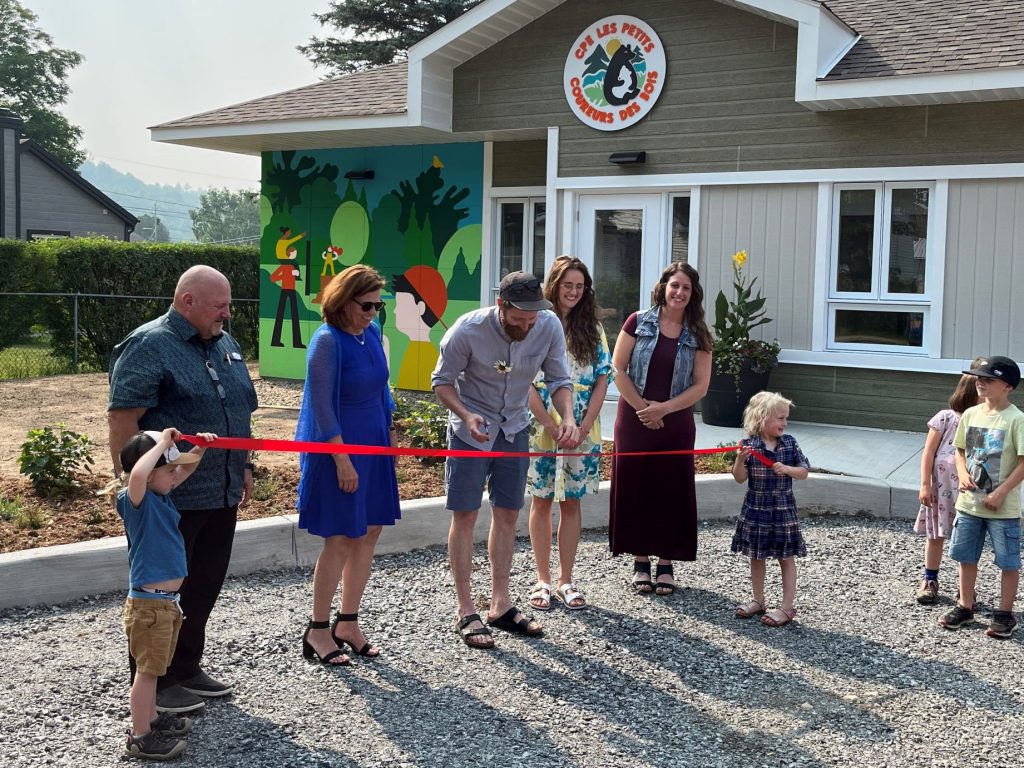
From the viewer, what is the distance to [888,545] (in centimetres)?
757

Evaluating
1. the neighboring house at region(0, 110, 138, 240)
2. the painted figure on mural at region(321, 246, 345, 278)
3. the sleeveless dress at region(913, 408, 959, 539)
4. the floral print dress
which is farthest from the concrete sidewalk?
the neighboring house at region(0, 110, 138, 240)

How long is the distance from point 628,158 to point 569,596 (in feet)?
23.9

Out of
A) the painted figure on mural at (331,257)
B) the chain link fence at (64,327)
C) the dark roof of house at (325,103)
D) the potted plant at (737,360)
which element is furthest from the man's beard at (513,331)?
the chain link fence at (64,327)

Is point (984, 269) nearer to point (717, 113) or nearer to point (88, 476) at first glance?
point (717, 113)

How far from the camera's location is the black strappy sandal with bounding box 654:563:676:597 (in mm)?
6293

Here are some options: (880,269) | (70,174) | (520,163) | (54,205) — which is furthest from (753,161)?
(54,205)

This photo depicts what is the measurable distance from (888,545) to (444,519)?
300 cm

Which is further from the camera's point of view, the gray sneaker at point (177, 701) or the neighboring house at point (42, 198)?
the neighboring house at point (42, 198)

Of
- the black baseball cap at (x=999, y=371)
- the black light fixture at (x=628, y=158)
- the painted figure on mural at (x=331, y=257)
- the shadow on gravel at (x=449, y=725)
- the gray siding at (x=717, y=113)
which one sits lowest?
the shadow on gravel at (x=449, y=725)

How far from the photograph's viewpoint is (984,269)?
10.7 m

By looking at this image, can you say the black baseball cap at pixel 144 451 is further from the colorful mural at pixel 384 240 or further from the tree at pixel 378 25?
the tree at pixel 378 25

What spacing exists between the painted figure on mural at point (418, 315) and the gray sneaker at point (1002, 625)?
9.50 m

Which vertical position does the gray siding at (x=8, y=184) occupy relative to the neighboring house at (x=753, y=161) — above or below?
above

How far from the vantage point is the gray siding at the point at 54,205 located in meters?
40.1
